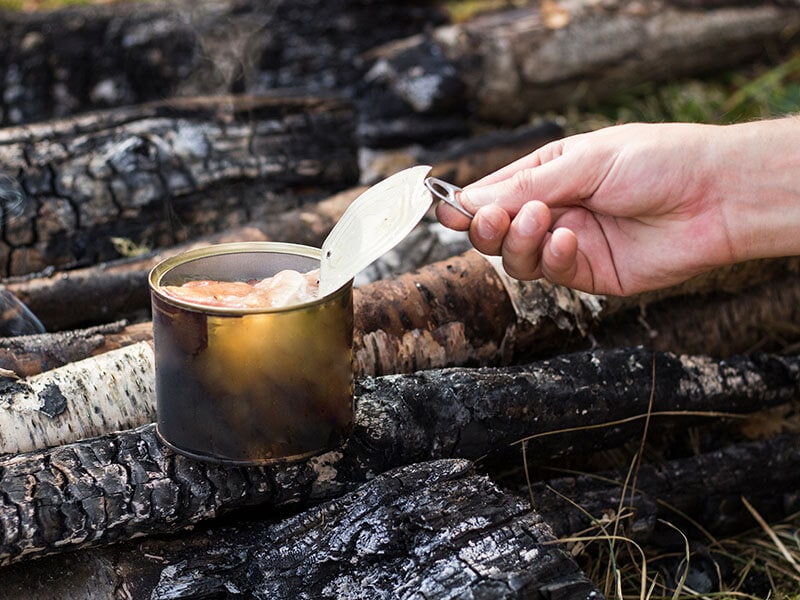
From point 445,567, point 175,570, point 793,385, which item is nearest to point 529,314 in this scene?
point 793,385

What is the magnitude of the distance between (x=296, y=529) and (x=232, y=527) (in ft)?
0.65

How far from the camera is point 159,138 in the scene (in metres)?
3.66

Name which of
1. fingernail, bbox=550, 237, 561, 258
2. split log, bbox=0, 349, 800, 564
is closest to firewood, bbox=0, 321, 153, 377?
split log, bbox=0, 349, 800, 564

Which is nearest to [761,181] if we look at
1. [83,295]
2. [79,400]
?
[79,400]

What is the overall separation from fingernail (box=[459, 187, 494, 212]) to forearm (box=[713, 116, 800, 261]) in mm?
569

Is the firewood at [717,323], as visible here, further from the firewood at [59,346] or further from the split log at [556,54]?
the split log at [556,54]

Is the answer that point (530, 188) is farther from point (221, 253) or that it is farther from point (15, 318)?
point (15, 318)

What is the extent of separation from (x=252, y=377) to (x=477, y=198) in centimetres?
71

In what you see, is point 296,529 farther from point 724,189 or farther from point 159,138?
point 159,138

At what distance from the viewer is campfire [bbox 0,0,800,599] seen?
1873mm

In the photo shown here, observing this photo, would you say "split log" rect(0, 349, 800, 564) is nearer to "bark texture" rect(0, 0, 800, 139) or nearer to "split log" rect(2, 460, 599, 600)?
"split log" rect(2, 460, 599, 600)

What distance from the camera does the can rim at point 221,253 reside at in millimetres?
1741

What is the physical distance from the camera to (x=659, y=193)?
86.7 inches

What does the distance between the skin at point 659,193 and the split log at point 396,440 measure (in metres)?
0.35
